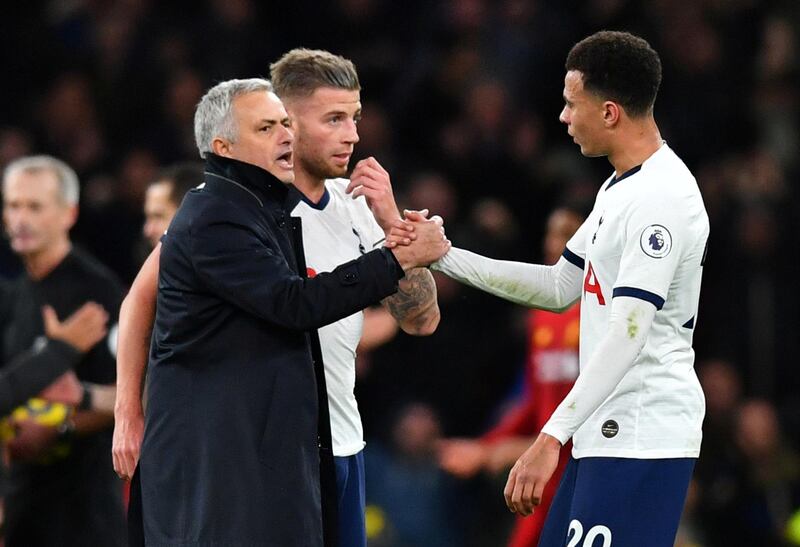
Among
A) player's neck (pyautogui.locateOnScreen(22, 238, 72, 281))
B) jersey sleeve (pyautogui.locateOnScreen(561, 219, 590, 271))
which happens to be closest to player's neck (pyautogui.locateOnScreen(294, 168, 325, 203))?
jersey sleeve (pyautogui.locateOnScreen(561, 219, 590, 271))

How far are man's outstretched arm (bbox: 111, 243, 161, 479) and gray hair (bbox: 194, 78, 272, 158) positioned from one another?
1.51 ft

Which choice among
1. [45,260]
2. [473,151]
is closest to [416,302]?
[45,260]

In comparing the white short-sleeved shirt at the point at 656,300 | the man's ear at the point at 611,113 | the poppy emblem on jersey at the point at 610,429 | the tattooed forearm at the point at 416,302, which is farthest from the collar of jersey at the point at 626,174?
the tattooed forearm at the point at 416,302

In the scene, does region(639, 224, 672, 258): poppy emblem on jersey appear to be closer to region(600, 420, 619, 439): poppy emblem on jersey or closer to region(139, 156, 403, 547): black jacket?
region(600, 420, 619, 439): poppy emblem on jersey

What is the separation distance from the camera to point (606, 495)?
13.4 feet

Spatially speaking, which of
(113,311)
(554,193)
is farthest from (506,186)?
(113,311)

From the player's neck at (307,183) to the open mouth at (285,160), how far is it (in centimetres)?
55

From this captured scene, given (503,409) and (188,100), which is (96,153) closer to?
(188,100)

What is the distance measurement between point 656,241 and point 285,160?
41.9 inches

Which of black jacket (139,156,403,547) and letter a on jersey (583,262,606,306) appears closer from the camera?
black jacket (139,156,403,547)

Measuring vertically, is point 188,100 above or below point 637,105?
below

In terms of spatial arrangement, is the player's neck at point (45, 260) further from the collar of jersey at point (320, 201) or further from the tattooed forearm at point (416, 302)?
the tattooed forearm at point (416, 302)

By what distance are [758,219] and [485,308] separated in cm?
175

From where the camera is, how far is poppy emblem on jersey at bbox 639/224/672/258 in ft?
13.1
